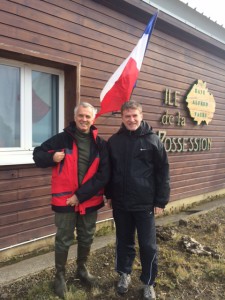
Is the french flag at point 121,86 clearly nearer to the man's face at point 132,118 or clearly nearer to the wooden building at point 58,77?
the man's face at point 132,118

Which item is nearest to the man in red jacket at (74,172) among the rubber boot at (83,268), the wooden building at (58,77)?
the rubber boot at (83,268)

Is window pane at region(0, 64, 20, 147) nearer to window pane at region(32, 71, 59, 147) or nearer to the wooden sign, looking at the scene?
window pane at region(32, 71, 59, 147)

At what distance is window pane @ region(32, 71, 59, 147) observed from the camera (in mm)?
4262

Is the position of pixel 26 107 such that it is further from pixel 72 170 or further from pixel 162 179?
pixel 162 179

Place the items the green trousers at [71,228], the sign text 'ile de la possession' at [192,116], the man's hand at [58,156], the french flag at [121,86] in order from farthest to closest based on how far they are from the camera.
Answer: the sign text 'ile de la possession' at [192,116]
the french flag at [121,86]
the green trousers at [71,228]
the man's hand at [58,156]

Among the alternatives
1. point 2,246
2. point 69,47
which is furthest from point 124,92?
point 2,246

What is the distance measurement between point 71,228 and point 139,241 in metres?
0.65

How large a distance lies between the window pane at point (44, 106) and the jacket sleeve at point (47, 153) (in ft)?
4.58

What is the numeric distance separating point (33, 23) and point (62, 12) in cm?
50

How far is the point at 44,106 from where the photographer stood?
4.37 m

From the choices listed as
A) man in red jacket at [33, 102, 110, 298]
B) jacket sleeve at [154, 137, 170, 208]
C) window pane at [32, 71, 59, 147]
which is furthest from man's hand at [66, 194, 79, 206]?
window pane at [32, 71, 59, 147]

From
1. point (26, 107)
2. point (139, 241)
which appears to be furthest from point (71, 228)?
point (26, 107)

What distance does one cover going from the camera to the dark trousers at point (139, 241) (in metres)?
3.04

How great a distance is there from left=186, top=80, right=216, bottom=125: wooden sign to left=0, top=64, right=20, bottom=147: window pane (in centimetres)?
392
